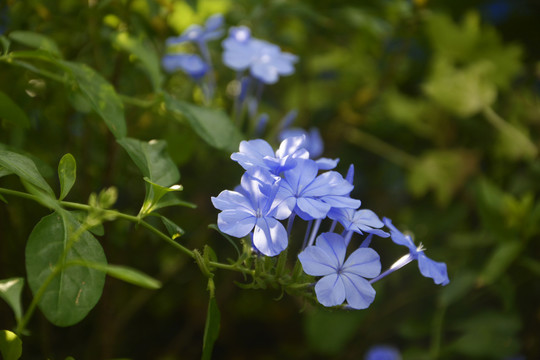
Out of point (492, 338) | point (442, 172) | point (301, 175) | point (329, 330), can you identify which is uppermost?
point (301, 175)

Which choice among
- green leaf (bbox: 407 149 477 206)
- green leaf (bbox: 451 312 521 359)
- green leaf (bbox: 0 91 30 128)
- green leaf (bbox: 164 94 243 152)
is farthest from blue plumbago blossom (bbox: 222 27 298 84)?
green leaf (bbox: 451 312 521 359)

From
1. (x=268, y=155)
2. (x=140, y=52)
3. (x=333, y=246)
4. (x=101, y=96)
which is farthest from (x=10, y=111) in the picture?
(x=333, y=246)

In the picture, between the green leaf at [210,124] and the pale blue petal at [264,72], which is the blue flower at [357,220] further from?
the pale blue petal at [264,72]

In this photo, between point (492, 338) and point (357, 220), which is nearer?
point (357, 220)

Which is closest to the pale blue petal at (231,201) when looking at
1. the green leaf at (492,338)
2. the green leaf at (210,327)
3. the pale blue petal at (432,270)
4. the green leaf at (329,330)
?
the green leaf at (210,327)

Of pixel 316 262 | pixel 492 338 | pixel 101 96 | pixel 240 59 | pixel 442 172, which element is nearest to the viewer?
pixel 316 262

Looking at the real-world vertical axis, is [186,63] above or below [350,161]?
above

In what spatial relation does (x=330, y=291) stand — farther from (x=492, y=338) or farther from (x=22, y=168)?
(x=492, y=338)

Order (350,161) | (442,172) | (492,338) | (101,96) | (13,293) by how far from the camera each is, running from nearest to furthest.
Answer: (13,293) → (101,96) → (492,338) → (442,172) → (350,161)
